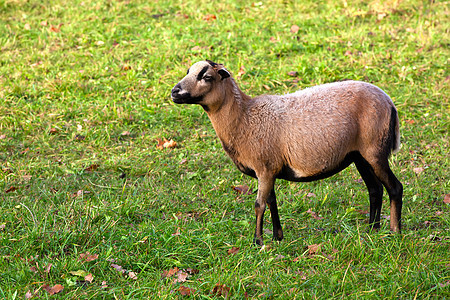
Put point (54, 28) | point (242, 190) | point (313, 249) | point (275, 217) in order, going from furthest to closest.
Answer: point (54, 28), point (242, 190), point (275, 217), point (313, 249)

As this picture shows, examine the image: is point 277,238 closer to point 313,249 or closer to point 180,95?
point 313,249

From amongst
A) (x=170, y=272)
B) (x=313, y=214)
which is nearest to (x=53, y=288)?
(x=170, y=272)

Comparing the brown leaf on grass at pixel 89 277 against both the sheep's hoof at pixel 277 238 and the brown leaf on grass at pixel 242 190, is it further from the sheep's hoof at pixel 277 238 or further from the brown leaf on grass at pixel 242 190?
the brown leaf on grass at pixel 242 190

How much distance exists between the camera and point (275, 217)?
525 centimetres

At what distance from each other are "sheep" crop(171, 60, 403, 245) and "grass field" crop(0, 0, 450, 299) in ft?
2.13

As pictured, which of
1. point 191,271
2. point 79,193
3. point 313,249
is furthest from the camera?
point 79,193

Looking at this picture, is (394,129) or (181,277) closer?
(181,277)

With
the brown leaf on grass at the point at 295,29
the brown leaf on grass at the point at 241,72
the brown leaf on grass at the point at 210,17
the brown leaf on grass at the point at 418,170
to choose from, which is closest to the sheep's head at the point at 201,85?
the brown leaf on grass at the point at 418,170

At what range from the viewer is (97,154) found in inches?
288

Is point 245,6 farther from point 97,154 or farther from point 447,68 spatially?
point 97,154

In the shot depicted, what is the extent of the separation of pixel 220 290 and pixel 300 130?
176 cm

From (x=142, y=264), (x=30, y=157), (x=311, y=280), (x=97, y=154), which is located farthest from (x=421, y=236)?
(x=30, y=157)

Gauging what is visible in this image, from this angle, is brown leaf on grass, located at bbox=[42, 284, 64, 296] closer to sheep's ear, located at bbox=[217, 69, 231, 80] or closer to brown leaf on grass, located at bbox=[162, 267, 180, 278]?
brown leaf on grass, located at bbox=[162, 267, 180, 278]

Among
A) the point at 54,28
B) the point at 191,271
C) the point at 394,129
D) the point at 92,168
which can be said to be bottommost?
the point at 92,168
